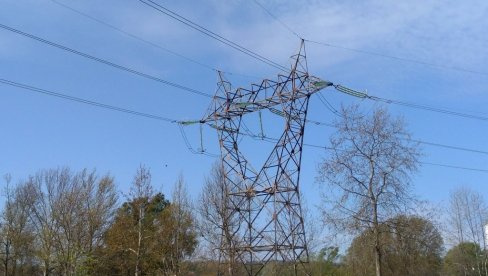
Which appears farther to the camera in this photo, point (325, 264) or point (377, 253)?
point (325, 264)

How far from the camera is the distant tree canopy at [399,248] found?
1190 inches

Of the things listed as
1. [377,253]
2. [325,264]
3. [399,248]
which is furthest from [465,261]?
[377,253]

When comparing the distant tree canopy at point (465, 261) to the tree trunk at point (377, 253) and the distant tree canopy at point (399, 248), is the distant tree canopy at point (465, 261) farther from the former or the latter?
the tree trunk at point (377, 253)

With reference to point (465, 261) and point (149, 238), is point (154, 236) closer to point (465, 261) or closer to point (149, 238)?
point (149, 238)

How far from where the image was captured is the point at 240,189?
2714cm

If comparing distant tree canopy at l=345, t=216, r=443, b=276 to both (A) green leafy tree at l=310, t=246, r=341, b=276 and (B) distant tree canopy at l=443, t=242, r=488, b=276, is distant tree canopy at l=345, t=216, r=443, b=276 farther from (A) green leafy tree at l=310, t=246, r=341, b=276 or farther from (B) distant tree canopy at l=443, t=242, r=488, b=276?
(B) distant tree canopy at l=443, t=242, r=488, b=276

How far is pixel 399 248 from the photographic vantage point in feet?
121

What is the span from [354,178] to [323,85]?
740cm

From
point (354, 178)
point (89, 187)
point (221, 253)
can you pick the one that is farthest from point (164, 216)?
point (354, 178)

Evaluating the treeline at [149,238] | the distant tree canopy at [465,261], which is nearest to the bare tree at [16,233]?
the treeline at [149,238]

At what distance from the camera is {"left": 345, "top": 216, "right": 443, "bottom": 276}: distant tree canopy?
1190 inches

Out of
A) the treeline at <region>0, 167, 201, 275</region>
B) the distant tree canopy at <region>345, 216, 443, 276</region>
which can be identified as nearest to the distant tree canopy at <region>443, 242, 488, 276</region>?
the distant tree canopy at <region>345, 216, 443, 276</region>

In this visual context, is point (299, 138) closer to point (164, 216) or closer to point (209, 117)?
point (209, 117)

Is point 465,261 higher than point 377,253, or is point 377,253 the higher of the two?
point 465,261
